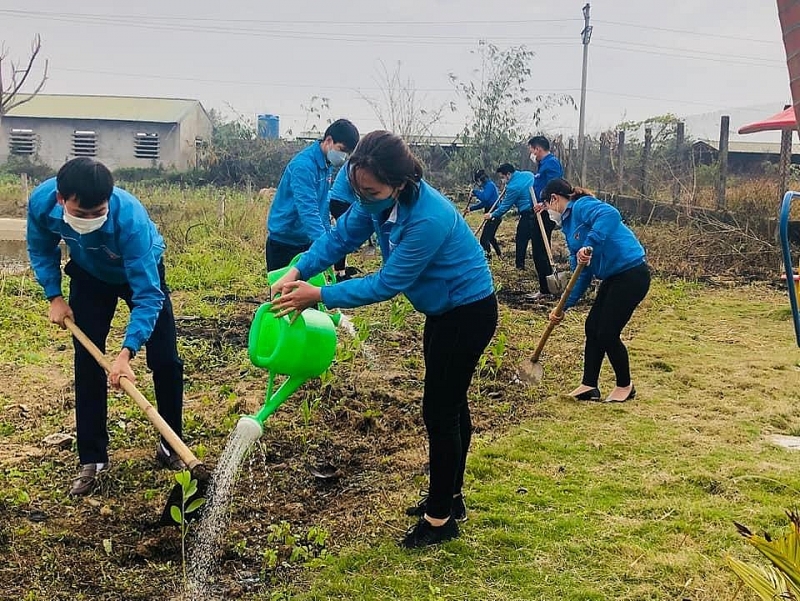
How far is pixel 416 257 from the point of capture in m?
2.68

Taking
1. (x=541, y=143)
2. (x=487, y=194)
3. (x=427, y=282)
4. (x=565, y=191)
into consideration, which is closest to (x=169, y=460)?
(x=427, y=282)

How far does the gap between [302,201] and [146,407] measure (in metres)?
2.25

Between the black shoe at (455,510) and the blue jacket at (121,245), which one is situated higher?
the blue jacket at (121,245)

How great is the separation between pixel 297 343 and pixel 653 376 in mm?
3455

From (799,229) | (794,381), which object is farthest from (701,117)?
(794,381)

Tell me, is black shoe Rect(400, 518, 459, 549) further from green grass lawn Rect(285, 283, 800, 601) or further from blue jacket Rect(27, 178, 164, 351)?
blue jacket Rect(27, 178, 164, 351)

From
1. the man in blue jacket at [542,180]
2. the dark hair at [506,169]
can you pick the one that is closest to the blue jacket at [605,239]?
the man in blue jacket at [542,180]

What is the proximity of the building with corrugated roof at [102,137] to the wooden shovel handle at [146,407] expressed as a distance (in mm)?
25666

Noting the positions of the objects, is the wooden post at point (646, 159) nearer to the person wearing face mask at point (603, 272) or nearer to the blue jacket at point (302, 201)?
the person wearing face mask at point (603, 272)

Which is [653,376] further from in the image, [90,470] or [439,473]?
[90,470]

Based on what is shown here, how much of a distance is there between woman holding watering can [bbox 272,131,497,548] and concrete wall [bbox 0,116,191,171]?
87.5ft

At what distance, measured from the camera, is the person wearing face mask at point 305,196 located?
489 cm

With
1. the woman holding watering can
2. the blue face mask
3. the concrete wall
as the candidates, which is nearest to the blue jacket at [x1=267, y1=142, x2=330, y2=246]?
the woman holding watering can

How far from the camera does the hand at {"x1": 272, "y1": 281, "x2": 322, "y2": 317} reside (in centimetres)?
271
